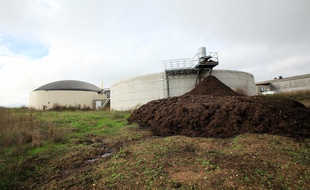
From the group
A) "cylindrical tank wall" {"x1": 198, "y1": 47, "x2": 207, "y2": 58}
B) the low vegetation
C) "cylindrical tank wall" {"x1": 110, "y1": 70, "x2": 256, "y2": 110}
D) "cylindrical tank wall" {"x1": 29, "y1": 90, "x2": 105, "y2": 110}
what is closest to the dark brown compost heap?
the low vegetation

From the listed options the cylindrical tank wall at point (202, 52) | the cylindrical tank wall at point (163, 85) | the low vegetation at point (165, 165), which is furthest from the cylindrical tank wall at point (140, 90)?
the low vegetation at point (165, 165)

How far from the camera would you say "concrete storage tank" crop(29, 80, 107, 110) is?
103 feet

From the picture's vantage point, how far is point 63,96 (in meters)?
31.8

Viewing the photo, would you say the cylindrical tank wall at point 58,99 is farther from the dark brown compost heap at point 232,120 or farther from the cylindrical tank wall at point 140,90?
the dark brown compost heap at point 232,120

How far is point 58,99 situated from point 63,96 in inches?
39.3

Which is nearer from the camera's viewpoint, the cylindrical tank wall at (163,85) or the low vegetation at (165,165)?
the low vegetation at (165,165)

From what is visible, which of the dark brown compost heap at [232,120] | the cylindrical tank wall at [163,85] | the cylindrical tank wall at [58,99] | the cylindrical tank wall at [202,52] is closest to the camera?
the dark brown compost heap at [232,120]

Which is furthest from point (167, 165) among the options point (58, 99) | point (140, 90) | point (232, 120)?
point (58, 99)

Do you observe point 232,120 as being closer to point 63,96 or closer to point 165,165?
point 165,165

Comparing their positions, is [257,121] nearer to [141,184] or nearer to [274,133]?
[274,133]

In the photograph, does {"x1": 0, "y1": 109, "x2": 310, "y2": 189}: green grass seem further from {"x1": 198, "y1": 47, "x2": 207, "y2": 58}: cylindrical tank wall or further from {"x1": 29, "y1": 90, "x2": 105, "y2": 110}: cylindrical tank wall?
{"x1": 29, "y1": 90, "x2": 105, "y2": 110}: cylindrical tank wall

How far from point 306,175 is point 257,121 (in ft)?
13.4

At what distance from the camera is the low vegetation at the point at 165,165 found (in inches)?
144

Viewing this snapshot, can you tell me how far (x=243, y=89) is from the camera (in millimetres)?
20766
